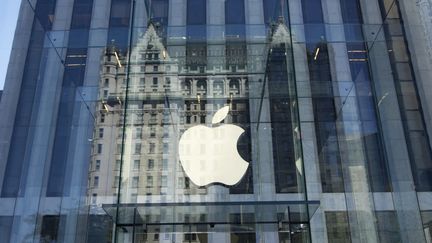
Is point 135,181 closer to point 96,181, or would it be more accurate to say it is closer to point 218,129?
point 218,129

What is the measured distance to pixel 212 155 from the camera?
19.2ft

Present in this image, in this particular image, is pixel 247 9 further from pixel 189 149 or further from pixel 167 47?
pixel 189 149

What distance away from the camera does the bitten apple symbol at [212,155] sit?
5.71m

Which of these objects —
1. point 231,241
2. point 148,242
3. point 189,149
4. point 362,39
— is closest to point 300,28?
point 362,39

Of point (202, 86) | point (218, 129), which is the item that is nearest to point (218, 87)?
point (202, 86)

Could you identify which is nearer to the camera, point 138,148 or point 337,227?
point 138,148

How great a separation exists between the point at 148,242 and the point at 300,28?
18.3 feet

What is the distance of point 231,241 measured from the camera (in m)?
5.68

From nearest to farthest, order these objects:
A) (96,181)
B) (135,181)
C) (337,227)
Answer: (135,181), (96,181), (337,227)

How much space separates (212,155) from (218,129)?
408 mm

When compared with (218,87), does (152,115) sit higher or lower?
lower

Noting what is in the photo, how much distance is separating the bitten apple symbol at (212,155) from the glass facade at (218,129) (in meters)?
0.02

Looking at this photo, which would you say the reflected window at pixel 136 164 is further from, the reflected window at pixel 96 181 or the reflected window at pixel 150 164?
the reflected window at pixel 96 181

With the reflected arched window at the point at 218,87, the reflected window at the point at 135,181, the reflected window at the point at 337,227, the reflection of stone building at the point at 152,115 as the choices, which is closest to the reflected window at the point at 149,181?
the reflection of stone building at the point at 152,115
